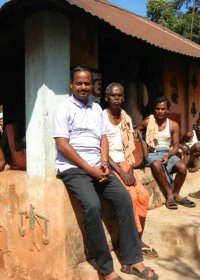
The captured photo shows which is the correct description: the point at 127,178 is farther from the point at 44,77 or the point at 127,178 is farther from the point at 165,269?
the point at 44,77

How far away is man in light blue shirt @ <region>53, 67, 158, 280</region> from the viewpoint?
3227mm

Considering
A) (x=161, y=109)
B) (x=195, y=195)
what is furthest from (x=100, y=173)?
(x=195, y=195)

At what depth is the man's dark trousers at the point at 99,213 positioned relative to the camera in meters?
3.21

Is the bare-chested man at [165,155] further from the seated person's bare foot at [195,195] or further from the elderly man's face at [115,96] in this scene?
the elderly man's face at [115,96]

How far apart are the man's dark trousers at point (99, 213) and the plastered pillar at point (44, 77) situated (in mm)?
384

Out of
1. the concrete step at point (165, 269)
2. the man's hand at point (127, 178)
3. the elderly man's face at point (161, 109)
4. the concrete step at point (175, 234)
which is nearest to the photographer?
the concrete step at point (165, 269)

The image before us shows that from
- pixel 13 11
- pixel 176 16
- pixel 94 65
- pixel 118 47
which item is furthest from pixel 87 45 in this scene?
pixel 176 16

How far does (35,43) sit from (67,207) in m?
1.72

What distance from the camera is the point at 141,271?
3.34 meters

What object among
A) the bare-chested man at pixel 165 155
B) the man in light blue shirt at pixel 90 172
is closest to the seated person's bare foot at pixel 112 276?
the man in light blue shirt at pixel 90 172

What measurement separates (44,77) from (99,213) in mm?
1471

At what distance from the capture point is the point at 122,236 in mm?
3459

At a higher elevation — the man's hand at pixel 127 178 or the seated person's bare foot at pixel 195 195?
the man's hand at pixel 127 178

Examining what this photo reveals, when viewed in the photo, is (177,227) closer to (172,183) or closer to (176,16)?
(172,183)
